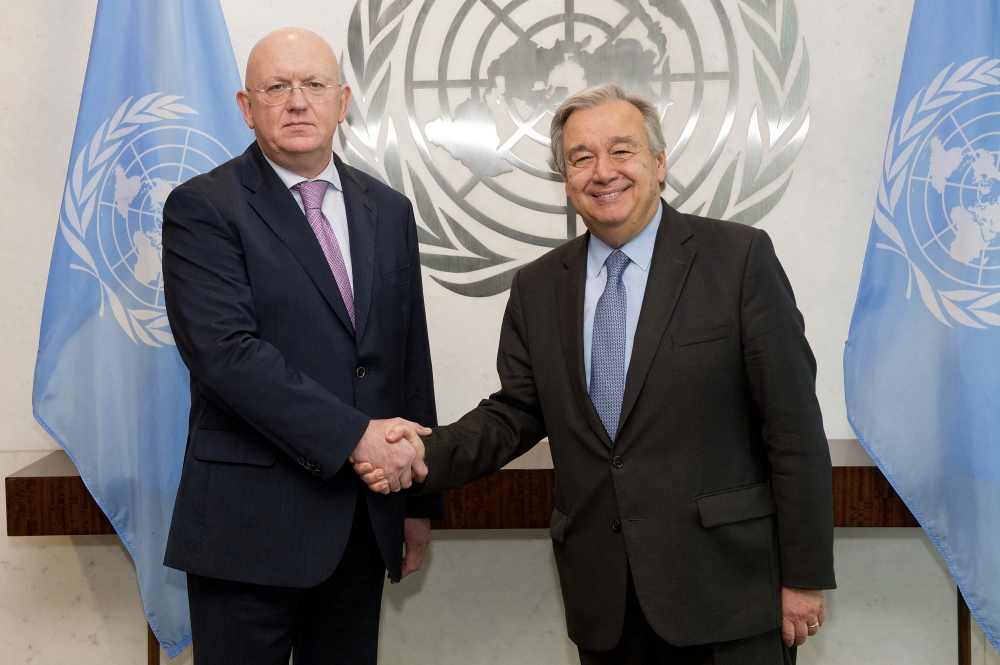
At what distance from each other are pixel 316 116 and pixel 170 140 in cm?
88

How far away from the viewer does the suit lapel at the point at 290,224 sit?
170 cm

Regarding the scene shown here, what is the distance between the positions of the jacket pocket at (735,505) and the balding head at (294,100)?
3.57 ft

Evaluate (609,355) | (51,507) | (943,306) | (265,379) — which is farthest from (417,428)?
(943,306)

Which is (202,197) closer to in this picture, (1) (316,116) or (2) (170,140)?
(1) (316,116)

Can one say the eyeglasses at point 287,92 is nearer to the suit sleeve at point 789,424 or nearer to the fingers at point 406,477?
the fingers at point 406,477

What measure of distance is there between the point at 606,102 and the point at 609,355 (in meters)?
0.53

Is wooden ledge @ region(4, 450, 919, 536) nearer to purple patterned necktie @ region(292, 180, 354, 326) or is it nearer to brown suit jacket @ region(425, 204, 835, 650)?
brown suit jacket @ region(425, 204, 835, 650)

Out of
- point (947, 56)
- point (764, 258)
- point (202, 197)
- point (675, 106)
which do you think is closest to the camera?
point (764, 258)

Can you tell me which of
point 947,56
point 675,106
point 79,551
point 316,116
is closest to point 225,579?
point 316,116

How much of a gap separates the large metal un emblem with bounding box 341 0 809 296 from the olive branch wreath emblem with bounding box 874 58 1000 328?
0.32 m

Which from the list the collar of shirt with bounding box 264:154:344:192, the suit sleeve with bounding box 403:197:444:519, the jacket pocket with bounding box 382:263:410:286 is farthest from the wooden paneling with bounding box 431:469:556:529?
the collar of shirt with bounding box 264:154:344:192

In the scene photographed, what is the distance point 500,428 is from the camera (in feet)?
6.24

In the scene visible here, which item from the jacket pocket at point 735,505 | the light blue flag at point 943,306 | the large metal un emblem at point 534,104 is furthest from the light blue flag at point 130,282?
the light blue flag at point 943,306

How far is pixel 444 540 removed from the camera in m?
2.84
